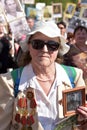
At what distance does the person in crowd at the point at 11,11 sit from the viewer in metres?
6.46

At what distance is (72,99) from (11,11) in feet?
12.3

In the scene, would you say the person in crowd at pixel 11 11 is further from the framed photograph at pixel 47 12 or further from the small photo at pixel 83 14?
the framed photograph at pixel 47 12

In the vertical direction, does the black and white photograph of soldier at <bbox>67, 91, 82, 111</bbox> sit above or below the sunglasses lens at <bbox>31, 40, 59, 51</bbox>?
below

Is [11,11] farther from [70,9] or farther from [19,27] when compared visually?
[70,9]

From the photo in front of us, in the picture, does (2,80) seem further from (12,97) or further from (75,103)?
(75,103)

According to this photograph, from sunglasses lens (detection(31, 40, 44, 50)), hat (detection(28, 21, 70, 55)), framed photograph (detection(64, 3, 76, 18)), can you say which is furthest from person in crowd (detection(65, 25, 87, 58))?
framed photograph (detection(64, 3, 76, 18))

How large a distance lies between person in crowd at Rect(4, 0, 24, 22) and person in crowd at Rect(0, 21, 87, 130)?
11.1 feet

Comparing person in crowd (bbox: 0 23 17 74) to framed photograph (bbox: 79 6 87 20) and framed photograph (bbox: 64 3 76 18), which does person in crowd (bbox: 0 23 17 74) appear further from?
framed photograph (bbox: 64 3 76 18)

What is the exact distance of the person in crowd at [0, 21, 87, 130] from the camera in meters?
2.96

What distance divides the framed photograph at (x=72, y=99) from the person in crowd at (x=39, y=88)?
2.0 inches

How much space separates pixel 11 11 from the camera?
21.2 ft

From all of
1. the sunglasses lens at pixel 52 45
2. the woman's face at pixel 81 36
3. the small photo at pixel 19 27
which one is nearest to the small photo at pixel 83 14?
the small photo at pixel 19 27

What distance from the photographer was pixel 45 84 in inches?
122

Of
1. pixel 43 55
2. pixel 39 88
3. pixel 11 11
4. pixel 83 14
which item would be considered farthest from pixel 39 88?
pixel 83 14
